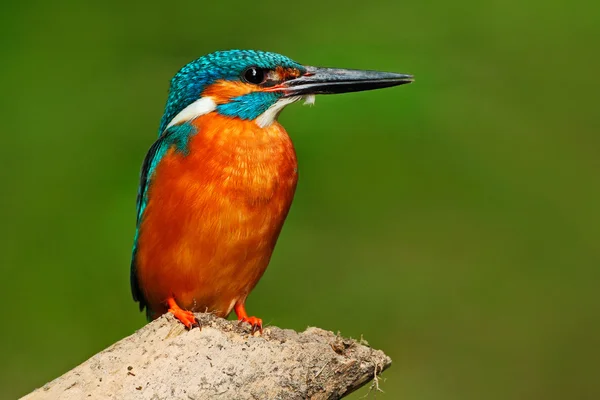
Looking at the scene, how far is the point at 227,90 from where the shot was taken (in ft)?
13.8

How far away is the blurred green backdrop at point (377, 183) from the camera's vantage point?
627 cm

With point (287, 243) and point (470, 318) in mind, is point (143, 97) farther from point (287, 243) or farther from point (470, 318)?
point (470, 318)

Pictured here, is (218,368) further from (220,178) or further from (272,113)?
(272,113)

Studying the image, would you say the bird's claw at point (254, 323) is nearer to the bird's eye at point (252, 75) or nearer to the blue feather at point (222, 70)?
the blue feather at point (222, 70)

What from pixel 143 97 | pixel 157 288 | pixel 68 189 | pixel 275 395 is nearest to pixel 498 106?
pixel 143 97

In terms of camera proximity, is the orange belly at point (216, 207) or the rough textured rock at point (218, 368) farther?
the orange belly at point (216, 207)

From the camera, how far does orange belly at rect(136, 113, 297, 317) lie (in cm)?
409

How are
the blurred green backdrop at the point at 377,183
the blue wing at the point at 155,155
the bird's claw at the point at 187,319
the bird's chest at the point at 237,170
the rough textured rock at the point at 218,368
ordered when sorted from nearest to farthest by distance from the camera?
the rough textured rock at the point at 218,368
the bird's claw at the point at 187,319
the bird's chest at the point at 237,170
the blue wing at the point at 155,155
the blurred green backdrop at the point at 377,183

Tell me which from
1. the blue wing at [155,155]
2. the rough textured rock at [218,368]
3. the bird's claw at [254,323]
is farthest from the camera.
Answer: the blue wing at [155,155]

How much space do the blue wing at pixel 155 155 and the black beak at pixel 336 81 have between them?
447mm

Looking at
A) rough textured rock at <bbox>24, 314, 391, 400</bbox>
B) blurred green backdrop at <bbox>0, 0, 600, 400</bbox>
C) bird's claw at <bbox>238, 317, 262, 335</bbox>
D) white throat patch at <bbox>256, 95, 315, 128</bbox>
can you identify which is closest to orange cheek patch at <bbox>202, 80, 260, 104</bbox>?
white throat patch at <bbox>256, 95, 315, 128</bbox>

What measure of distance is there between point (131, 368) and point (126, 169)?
11.5 feet

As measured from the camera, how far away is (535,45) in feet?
27.5

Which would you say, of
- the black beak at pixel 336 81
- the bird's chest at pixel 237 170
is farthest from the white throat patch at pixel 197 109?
the black beak at pixel 336 81
